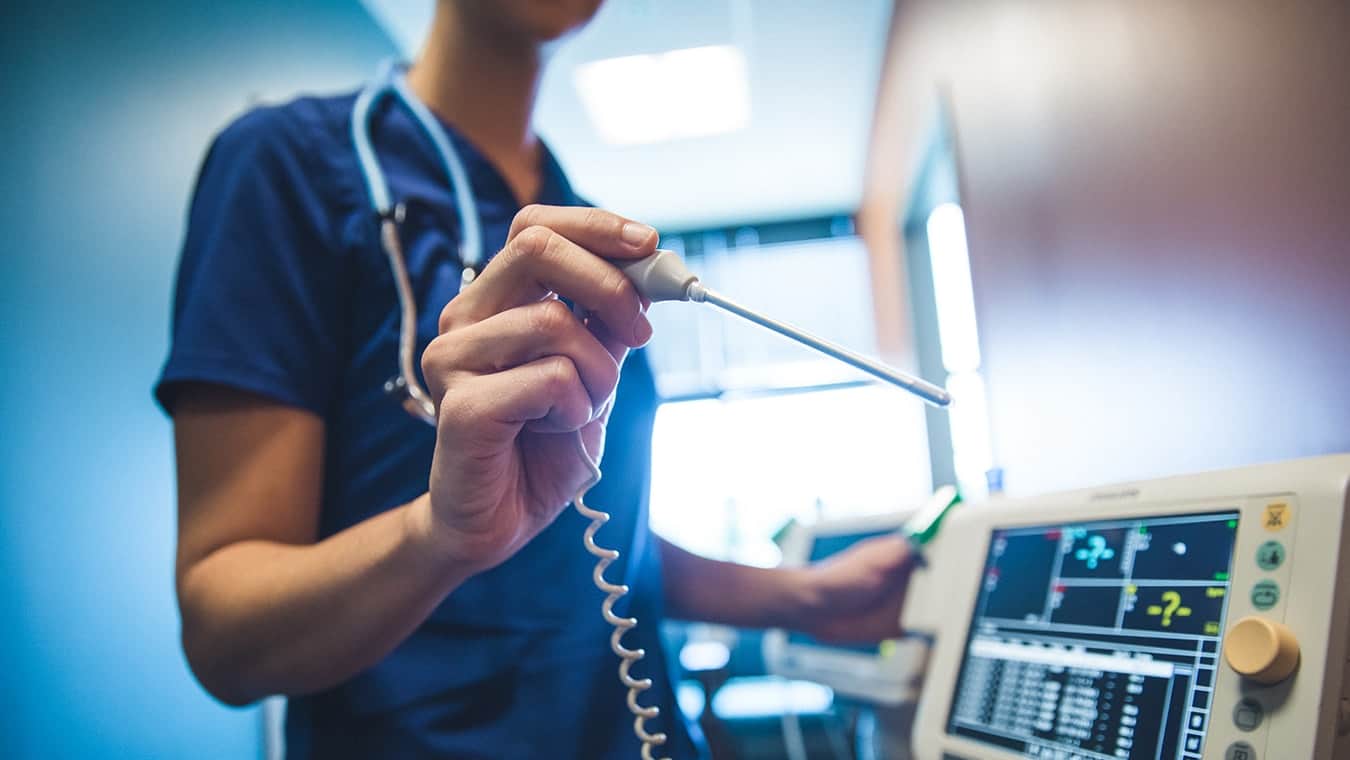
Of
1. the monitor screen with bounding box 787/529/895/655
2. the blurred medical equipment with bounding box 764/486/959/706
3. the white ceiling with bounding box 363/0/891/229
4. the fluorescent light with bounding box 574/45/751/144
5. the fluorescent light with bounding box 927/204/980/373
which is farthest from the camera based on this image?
the fluorescent light with bounding box 574/45/751/144

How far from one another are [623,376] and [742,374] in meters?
3.85

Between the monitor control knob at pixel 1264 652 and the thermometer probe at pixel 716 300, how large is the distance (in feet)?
0.68

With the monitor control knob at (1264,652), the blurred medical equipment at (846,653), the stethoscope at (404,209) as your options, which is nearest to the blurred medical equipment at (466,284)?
the stethoscope at (404,209)

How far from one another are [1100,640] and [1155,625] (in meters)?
0.05

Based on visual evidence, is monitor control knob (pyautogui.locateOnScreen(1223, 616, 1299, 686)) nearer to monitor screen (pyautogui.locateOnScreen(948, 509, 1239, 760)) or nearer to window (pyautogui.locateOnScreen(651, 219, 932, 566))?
monitor screen (pyautogui.locateOnScreen(948, 509, 1239, 760))

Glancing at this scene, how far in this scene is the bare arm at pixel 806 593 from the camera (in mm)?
908

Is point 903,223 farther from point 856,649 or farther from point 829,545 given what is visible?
point 856,649

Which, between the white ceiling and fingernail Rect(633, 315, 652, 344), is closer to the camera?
fingernail Rect(633, 315, 652, 344)

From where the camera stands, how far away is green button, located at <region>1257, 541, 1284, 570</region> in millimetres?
453

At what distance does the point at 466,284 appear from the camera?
1.69 feet

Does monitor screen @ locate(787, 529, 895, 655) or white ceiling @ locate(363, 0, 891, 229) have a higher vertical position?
white ceiling @ locate(363, 0, 891, 229)

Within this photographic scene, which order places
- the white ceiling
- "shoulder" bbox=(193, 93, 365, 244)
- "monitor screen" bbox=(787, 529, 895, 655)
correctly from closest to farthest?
"shoulder" bbox=(193, 93, 365, 244) → "monitor screen" bbox=(787, 529, 895, 655) → the white ceiling

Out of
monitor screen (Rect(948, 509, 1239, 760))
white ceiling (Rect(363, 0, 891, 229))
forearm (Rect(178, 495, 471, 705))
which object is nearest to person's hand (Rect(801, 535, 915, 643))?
monitor screen (Rect(948, 509, 1239, 760))

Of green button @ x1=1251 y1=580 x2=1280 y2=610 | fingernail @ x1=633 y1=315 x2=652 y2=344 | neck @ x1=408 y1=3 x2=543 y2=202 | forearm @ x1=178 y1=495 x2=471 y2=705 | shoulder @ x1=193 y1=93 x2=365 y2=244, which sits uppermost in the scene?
neck @ x1=408 y1=3 x2=543 y2=202
